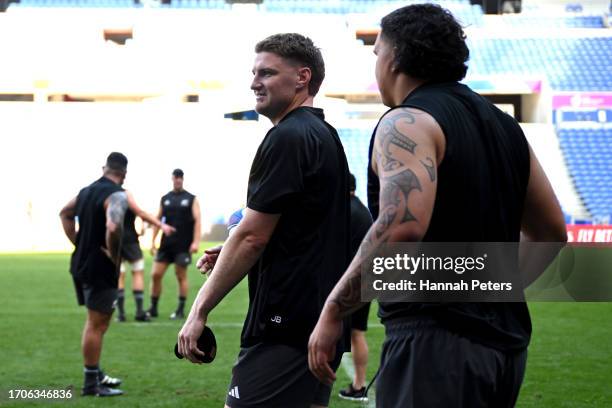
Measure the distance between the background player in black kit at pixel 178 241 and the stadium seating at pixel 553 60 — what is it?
83.2 feet

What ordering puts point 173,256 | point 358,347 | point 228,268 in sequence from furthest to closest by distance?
point 173,256 < point 358,347 < point 228,268

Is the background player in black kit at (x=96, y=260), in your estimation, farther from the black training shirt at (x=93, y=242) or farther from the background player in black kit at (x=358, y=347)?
the background player in black kit at (x=358, y=347)

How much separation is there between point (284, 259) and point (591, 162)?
34571mm

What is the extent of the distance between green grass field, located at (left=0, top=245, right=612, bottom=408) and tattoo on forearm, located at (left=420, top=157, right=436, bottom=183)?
6022 millimetres

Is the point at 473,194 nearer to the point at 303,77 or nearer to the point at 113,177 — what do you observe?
the point at 303,77

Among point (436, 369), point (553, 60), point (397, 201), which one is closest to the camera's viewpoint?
point (397, 201)

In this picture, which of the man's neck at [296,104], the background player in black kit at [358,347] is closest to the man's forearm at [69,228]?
the background player in black kit at [358,347]

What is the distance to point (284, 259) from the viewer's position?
4023 mm

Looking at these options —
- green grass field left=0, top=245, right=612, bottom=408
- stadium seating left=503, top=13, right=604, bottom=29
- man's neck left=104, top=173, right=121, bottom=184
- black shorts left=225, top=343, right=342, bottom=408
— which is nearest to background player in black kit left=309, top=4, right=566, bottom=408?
black shorts left=225, top=343, right=342, bottom=408

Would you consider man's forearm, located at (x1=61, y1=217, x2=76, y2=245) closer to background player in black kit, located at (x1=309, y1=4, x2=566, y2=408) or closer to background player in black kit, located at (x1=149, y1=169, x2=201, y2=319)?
background player in black kit, located at (x1=149, y1=169, x2=201, y2=319)

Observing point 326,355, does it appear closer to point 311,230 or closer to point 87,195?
point 311,230

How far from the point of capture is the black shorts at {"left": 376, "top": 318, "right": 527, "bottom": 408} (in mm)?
2965

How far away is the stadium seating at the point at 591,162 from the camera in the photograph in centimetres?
3528

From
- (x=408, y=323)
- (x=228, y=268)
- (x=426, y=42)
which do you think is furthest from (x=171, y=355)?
(x=426, y=42)
